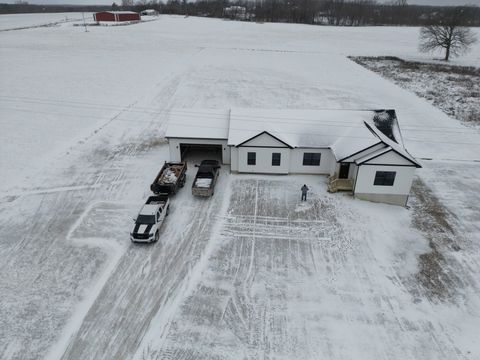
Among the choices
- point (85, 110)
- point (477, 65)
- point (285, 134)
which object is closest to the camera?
point (285, 134)

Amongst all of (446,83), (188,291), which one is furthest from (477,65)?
(188,291)

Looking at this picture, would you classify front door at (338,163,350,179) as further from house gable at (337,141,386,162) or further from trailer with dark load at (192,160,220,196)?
trailer with dark load at (192,160,220,196)

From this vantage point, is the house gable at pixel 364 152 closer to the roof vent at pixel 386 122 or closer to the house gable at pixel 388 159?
the house gable at pixel 388 159

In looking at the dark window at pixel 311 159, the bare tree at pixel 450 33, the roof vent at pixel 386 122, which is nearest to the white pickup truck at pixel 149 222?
the dark window at pixel 311 159

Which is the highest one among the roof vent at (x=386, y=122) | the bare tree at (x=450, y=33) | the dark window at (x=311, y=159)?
the bare tree at (x=450, y=33)

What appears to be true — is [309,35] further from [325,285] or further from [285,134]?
[325,285]

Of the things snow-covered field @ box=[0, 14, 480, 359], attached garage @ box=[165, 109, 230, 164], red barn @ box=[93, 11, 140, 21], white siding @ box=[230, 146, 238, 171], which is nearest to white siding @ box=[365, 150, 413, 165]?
snow-covered field @ box=[0, 14, 480, 359]

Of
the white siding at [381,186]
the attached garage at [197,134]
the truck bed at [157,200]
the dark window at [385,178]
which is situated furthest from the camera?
the attached garage at [197,134]

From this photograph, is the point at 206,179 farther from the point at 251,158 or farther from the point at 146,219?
the point at 146,219
